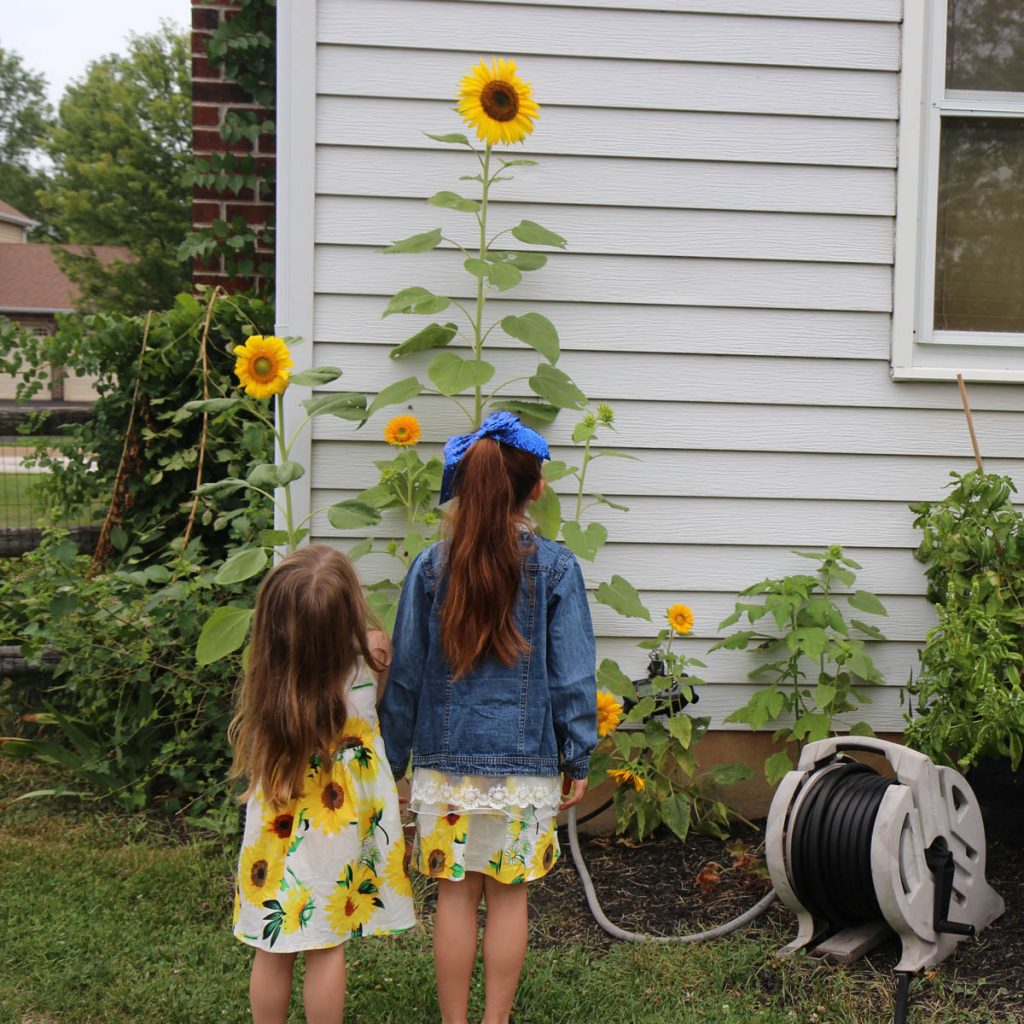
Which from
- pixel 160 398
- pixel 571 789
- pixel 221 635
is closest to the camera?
pixel 571 789

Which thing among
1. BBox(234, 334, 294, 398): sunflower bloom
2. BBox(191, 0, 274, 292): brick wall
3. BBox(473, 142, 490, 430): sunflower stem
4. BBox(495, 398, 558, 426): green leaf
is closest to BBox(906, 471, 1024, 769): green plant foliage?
BBox(495, 398, 558, 426): green leaf

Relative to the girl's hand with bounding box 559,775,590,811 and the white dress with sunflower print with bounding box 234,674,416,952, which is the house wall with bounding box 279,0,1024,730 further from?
the white dress with sunflower print with bounding box 234,674,416,952

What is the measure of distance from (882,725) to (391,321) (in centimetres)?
208

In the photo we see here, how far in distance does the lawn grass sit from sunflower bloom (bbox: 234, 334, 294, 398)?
139cm

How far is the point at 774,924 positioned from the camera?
2998 mm

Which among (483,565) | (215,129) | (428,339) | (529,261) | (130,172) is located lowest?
(483,565)

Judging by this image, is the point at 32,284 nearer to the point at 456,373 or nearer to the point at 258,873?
the point at 456,373

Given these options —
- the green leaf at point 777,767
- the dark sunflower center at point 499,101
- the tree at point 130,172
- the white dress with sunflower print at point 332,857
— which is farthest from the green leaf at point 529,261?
the tree at point 130,172

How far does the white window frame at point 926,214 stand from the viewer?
3.54 metres

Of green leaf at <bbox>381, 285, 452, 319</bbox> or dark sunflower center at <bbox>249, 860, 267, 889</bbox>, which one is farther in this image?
green leaf at <bbox>381, 285, 452, 319</bbox>

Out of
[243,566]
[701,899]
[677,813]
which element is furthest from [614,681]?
[243,566]

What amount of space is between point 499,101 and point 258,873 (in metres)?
2.15

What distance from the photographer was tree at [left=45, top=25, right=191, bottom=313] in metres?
25.7

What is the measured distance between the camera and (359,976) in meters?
2.69
